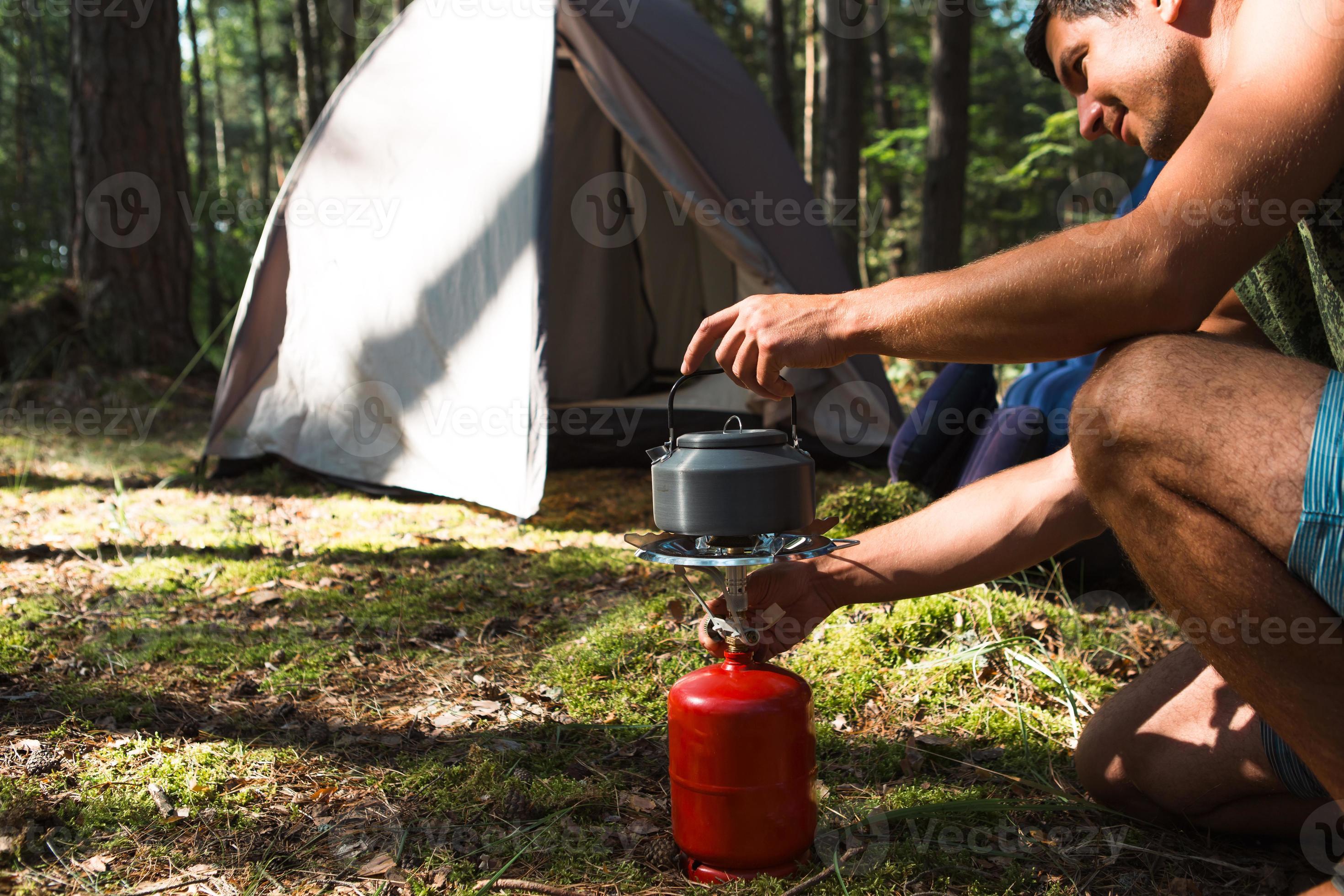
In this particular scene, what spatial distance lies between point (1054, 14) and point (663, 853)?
1.60 m

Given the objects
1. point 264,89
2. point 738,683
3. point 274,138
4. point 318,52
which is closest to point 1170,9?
point 738,683

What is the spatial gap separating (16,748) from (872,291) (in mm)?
1803

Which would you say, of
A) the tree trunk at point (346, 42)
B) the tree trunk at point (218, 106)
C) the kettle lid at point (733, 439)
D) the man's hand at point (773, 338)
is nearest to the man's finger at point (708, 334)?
the man's hand at point (773, 338)

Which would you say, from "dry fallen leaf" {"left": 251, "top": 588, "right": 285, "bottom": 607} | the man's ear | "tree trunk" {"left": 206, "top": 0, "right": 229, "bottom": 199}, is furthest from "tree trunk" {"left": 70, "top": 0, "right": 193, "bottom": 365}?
"tree trunk" {"left": 206, "top": 0, "right": 229, "bottom": 199}

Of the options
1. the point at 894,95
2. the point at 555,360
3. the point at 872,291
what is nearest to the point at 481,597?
the point at 872,291

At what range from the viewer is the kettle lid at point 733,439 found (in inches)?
52.5

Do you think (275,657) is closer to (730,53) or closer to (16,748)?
(16,748)

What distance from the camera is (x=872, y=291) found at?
1333 mm

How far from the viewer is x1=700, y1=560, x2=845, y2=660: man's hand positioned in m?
1.56

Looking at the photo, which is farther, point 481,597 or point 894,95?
point 894,95
